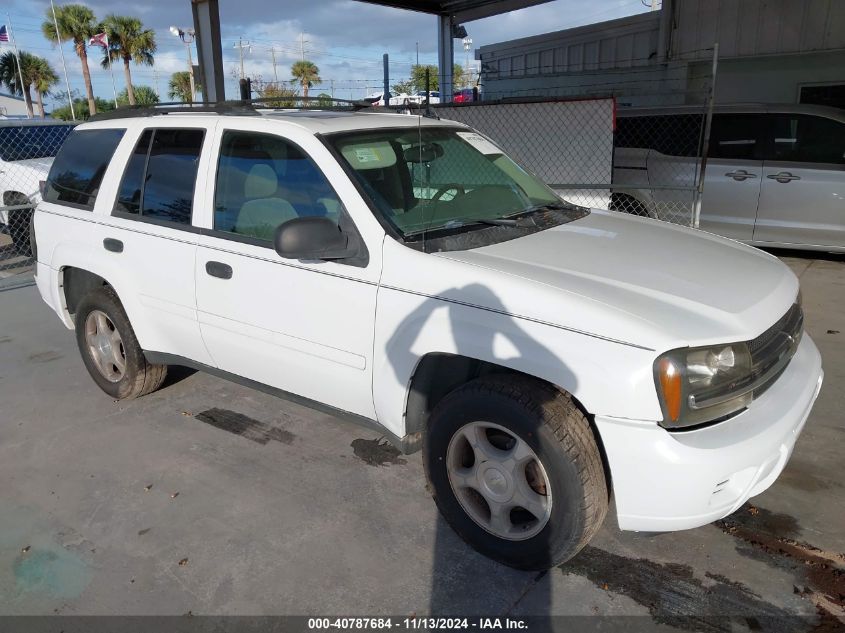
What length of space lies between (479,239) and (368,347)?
0.71 m

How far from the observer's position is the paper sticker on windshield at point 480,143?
159 inches

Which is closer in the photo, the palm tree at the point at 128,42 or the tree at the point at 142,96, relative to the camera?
the palm tree at the point at 128,42

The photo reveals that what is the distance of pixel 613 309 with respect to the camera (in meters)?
2.40

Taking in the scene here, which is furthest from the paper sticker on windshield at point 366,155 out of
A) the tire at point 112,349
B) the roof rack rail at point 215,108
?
the tire at point 112,349

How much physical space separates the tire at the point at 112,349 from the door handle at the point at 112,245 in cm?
35

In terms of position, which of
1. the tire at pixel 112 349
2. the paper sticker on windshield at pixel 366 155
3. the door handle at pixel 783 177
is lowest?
the tire at pixel 112 349

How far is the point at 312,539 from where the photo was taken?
3.12 m

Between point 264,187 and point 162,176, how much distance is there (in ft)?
2.86

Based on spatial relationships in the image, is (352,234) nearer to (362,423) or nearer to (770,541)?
(362,423)

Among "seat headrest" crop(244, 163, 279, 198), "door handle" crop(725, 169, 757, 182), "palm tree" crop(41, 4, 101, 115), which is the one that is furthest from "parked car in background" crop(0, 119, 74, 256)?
"palm tree" crop(41, 4, 101, 115)

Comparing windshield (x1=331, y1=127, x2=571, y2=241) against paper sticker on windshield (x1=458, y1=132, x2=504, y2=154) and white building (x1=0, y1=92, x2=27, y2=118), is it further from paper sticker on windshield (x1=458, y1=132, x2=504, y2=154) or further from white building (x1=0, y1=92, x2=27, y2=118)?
white building (x1=0, y1=92, x2=27, y2=118)

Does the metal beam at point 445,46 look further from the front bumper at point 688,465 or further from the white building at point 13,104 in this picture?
the white building at point 13,104

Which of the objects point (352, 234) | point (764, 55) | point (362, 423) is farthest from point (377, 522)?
point (764, 55)

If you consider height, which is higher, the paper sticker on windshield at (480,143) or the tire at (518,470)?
the paper sticker on windshield at (480,143)
